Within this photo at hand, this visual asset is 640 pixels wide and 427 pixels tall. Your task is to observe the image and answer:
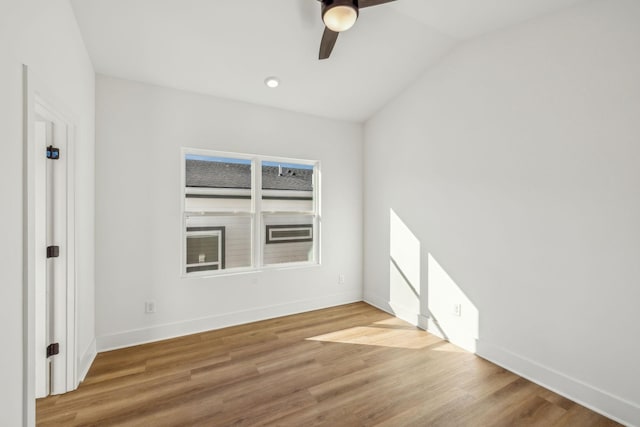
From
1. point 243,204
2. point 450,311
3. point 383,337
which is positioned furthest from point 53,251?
point 450,311

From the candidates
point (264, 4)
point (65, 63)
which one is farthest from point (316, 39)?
point (65, 63)

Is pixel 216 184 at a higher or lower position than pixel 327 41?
lower

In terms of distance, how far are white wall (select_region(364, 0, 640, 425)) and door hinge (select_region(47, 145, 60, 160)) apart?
3.51 m

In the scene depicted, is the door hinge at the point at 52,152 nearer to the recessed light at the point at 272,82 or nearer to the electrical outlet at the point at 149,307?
the electrical outlet at the point at 149,307

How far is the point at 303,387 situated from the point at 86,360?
1.96 metres

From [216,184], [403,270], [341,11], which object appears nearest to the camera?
[341,11]

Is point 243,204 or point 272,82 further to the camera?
point 243,204

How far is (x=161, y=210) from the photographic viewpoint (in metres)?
3.10

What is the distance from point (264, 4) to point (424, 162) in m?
2.34

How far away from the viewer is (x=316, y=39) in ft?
9.14

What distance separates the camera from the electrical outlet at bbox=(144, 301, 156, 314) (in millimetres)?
3029

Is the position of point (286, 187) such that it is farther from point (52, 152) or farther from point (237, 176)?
point (52, 152)

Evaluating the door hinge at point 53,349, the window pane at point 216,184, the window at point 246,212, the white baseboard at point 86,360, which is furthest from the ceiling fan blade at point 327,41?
the white baseboard at point 86,360

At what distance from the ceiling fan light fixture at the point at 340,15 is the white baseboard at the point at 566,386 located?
305 centimetres
